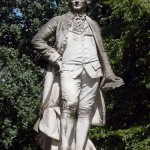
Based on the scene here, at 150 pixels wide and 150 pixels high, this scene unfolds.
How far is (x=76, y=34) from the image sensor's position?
8.73m

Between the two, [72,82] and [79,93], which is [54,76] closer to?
[72,82]

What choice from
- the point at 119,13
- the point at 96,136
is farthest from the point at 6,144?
the point at 119,13

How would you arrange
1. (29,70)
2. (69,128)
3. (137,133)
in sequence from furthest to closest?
(29,70)
(137,133)
(69,128)

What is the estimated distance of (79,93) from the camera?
27.9 ft

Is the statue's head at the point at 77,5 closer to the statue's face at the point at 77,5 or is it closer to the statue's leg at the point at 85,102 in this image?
the statue's face at the point at 77,5

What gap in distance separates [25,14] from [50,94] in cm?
1672

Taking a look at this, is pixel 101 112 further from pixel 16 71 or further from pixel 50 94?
pixel 16 71

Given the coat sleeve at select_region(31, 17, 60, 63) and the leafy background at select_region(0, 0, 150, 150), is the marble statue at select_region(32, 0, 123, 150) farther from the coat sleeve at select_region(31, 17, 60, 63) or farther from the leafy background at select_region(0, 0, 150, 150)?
the leafy background at select_region(0, 0, 150, 150)

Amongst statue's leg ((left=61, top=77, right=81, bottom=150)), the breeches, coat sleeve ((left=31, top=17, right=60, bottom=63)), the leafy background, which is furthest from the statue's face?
the leafy background

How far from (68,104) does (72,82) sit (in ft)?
1.02

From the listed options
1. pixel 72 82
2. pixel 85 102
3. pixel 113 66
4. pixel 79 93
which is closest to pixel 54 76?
pixel 72 82

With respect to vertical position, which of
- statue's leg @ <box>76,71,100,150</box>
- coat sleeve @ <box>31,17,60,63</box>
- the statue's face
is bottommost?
statue's leg @ <box>76,71,100,150</box>

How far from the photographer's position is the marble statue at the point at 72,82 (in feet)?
27.6

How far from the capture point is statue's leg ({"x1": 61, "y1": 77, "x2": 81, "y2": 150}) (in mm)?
8344
